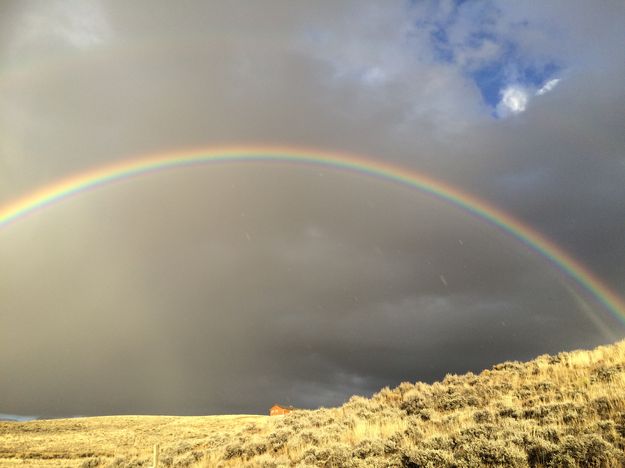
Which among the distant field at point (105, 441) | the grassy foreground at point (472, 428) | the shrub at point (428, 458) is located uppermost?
the distant field at point (105, 441)

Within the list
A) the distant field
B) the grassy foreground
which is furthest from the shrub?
the distant field

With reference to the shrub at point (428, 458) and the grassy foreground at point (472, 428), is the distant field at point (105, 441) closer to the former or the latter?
the grassy foreground at point (472, 428)

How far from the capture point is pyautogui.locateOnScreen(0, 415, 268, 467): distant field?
68.6 ft

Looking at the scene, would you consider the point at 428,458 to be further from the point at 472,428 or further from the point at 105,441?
the point at 105,441

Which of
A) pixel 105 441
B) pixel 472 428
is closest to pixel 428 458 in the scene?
pixel 472 428

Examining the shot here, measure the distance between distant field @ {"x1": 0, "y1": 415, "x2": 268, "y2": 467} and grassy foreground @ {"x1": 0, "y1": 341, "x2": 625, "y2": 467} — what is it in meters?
0.27

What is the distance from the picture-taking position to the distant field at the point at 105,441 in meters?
20.9

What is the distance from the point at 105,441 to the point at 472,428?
3296 centimetres

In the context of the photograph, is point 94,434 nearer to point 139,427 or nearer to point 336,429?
point 139,427

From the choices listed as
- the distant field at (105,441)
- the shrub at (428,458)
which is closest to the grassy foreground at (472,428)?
the shrub at (428,458)

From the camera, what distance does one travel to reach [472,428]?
9.76m

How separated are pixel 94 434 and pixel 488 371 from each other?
3422cm

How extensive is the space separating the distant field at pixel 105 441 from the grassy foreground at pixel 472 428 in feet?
0.90

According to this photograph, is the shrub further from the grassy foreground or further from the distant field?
the distant field
